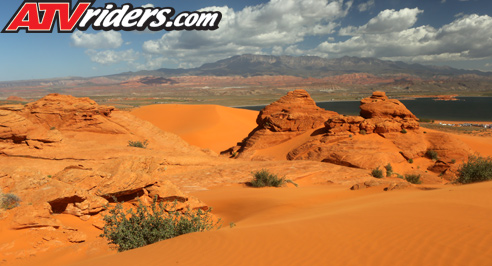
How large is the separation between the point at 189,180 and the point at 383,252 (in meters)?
11.3

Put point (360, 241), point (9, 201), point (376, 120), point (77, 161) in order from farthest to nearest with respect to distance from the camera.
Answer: point (376, 120), point (77, 161), point (9, 201), point (360, 241)

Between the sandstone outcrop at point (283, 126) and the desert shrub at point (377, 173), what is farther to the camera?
the sandstone outcrop at point (283, 126)

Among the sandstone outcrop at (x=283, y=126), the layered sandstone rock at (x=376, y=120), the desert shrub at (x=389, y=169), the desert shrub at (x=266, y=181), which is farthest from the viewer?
the sandstone outcrop at (x=283, y=126)

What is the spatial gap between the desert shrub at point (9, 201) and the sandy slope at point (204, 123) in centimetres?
2655

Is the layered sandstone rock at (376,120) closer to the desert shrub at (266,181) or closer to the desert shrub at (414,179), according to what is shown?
the desert shrub at (414,179)

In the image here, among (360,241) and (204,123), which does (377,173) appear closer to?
(360,241)

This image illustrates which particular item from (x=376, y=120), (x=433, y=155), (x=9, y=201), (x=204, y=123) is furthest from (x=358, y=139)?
(x=204, y=123)

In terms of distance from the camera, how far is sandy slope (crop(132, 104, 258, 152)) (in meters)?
36.8

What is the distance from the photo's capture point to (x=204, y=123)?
4347cm

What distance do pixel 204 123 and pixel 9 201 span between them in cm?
3649

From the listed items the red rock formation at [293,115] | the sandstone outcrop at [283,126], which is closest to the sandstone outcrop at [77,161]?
the sandstone outcrop at [283,126]

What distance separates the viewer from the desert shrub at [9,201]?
23.0 feet

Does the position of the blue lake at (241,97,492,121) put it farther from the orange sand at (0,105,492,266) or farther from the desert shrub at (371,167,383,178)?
the orange sand at (0,105,492,266)

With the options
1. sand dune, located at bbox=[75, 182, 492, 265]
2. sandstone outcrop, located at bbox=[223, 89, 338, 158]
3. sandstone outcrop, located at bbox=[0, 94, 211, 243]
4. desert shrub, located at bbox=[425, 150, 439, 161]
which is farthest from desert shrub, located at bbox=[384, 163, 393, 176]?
sandstone outcrop, located at bbox=[0, 94, 211, 243]
